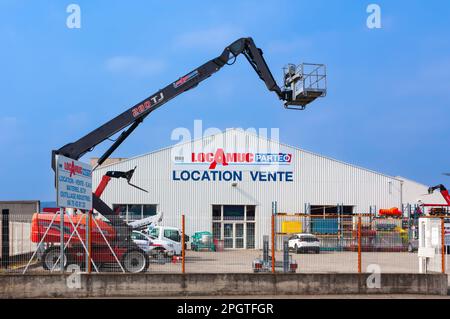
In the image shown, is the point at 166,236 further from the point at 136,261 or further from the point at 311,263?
the point at 311,263

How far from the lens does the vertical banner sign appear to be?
17.4 m

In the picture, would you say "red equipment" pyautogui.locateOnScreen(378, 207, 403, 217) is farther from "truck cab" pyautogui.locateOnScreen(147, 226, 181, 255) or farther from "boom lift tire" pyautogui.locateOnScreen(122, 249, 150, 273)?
"boom lift tire" pyautogui.locateOnScreen(122, 249, 150, 273)

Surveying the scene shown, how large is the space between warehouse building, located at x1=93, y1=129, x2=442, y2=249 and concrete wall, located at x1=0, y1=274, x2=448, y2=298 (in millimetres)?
29932

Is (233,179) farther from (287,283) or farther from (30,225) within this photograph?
(287,283)

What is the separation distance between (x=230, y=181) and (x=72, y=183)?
1202 inches

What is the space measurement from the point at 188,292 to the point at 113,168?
3453 cm

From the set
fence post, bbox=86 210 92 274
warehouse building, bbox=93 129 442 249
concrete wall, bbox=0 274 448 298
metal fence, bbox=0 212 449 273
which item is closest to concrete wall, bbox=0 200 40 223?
warehouse building, bbox=93 129 442 249

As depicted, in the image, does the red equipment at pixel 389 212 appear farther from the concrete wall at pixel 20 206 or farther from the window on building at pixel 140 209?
the concrete wall at pixel 20 206

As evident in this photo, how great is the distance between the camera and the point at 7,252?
63.0ft

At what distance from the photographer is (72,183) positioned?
18250 mm

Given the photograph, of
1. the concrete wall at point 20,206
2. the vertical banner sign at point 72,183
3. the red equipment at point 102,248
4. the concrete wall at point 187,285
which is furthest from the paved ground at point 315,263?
the concrete wall at point 20,206

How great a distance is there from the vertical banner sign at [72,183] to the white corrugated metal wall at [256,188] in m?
28.4

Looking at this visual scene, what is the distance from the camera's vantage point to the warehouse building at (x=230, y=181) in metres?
47.9
